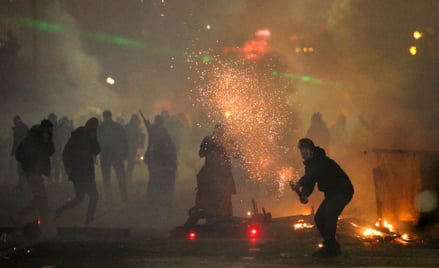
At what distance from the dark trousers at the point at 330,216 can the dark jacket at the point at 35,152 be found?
5.33m

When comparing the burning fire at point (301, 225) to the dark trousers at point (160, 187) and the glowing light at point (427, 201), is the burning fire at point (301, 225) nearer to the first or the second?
the glowing light at point (427, 201)

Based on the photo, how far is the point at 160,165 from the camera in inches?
575

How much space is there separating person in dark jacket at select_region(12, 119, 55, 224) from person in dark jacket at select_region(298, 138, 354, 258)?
508 cm

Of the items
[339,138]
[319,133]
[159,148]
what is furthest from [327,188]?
[339,138]

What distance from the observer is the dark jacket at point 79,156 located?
1093cm

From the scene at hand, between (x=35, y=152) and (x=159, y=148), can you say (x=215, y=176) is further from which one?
(x=159, y=148)

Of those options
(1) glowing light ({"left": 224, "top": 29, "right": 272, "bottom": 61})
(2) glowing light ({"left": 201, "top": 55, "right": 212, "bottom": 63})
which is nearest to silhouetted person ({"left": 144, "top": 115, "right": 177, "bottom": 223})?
(1) glowing light ({"left": 224, "top": 29, "right": 272, "bottom": 61})

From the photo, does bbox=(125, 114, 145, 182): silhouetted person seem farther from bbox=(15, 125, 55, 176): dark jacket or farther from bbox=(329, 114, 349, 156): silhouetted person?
bbox=(15, 125, 55, 176): dark jacket

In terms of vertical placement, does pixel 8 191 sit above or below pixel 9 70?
below

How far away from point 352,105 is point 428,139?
1140 cm

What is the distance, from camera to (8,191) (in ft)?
52.9

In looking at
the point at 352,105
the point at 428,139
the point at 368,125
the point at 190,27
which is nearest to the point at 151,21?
the point at 190,27

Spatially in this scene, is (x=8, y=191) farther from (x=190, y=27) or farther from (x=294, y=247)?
(x=190, y=27)

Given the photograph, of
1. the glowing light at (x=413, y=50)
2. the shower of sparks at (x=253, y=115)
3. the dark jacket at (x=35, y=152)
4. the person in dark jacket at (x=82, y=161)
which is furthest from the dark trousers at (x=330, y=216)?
the glowing light at (x=413, y=50)
